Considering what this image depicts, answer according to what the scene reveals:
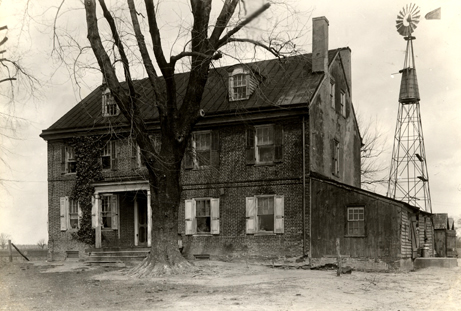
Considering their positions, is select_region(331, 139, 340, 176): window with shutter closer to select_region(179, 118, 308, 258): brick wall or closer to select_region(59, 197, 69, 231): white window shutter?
select_region(179, 118, 308, 258): brick wall

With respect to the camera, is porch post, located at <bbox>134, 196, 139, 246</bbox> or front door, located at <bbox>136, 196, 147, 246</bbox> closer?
porch post, located at <bbox>134, 196, 139, 246</bbox>

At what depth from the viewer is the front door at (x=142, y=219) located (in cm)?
2664

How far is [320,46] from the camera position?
79.5 feet

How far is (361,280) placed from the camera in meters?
16.1

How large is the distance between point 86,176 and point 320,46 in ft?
41.7

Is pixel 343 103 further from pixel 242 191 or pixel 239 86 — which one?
pixel 242 191

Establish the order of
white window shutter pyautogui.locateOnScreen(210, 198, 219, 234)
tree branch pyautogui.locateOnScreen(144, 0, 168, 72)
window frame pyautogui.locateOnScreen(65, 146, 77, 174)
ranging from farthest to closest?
window frame pyautogui.locateOnScreen(65, 146, 77, 174)
white window shutter pyautogui.locateOnScreen(210, 198, 219, 234)
tree branch pyautogui.locateOnScreen(144, 0, 168, 72)

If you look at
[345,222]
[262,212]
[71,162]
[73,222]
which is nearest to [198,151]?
[262,212]

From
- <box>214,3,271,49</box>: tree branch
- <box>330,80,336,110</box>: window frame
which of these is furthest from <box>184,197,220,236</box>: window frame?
<box>214,3,271,49</box>: tree branch

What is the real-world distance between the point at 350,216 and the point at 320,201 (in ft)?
4.27

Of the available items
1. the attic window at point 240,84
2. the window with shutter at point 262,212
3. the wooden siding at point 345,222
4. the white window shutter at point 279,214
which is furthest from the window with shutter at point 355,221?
the attic window at point 240,84

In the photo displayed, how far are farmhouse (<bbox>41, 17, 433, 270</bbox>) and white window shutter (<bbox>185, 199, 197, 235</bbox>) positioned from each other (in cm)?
4

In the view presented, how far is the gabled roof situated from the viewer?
2289cm

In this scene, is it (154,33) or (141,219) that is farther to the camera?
(141,219)
